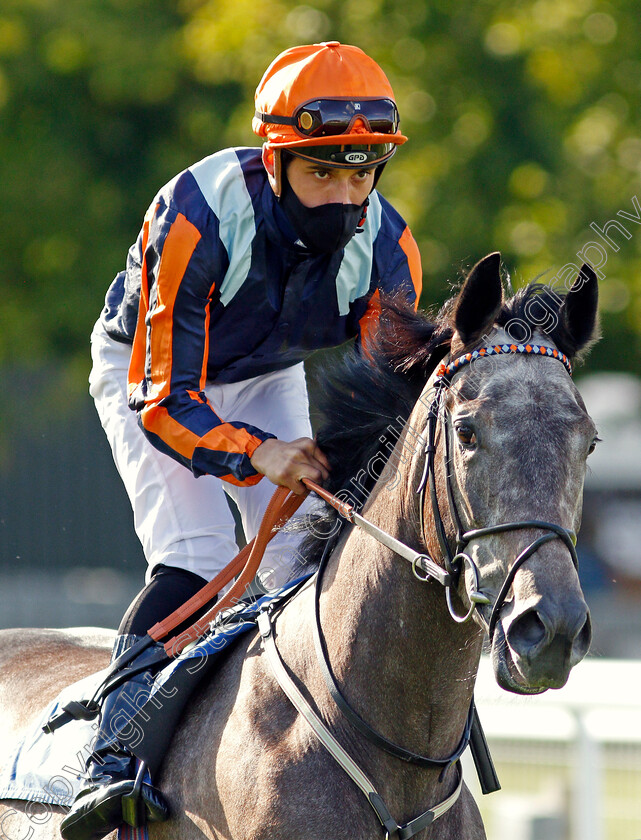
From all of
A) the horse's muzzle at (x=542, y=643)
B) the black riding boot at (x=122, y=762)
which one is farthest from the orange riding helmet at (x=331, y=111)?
the horse's muzzle at (x=542, y=643)

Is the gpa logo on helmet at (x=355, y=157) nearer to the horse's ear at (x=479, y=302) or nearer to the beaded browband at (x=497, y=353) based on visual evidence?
the horse's ear at (x=479, y=302)

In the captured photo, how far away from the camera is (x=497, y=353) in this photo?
2.84 meters

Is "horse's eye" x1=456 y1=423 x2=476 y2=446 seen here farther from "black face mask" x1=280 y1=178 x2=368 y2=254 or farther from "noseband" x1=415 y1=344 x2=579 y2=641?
"black face mask" x1=280 y1=178 x2=368 y2=254

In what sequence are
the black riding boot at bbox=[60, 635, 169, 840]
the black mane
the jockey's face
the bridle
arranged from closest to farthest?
the bridle
the black mane
the black riding boot at bbox=[60, 635, 169, 840]
the jockey's face

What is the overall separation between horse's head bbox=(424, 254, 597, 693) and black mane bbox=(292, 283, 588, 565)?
0.08 meters

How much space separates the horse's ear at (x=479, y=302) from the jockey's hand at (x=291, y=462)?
24.5 inches

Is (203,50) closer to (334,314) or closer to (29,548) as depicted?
(29,548)

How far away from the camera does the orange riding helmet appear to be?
11.4ft

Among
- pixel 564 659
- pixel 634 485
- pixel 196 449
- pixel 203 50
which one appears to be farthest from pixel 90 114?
pixel 564 659

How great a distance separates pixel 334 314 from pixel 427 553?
4.17 ft

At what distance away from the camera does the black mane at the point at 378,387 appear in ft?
10.1

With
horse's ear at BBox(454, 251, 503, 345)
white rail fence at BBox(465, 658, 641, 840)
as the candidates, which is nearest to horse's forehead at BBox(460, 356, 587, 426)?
horse's ear at BBox(454, 251, 503, 345)

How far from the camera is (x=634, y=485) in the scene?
45.3 ft

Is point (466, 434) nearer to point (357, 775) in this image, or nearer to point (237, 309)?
point (357, 775)
